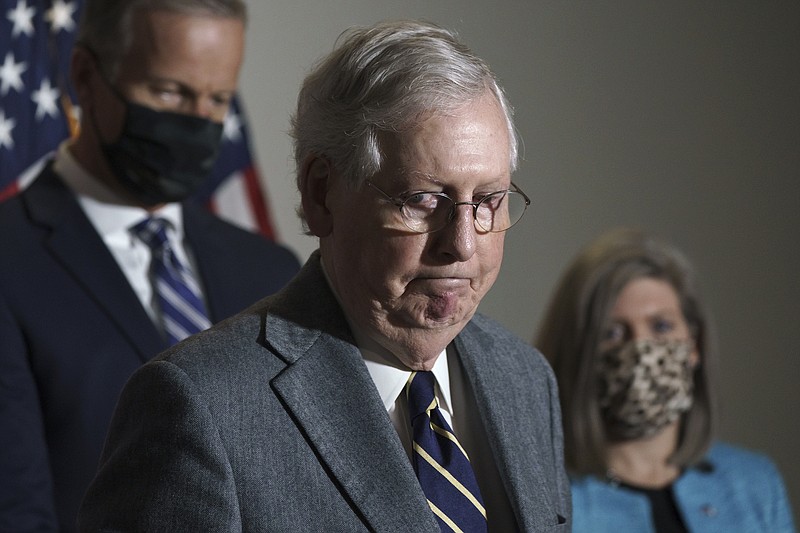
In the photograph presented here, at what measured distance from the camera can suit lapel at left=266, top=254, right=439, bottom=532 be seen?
4.75ft

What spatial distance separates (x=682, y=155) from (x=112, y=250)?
9.47 ft

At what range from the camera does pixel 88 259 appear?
7.93 feet

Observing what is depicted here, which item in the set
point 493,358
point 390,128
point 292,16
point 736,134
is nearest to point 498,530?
point 493,358

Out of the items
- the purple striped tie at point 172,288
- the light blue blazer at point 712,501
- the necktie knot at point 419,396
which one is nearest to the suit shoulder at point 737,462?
the light blue blazer at point 712,501

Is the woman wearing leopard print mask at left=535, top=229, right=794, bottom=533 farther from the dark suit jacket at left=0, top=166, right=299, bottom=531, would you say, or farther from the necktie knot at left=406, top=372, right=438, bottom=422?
the necktie knot at left=406, top=372, right=438, bottom=422

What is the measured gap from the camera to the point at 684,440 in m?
3.39

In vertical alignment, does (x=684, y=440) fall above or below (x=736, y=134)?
below

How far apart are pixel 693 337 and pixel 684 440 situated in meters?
0.32

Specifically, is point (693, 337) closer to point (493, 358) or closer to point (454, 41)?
point (493, 358)

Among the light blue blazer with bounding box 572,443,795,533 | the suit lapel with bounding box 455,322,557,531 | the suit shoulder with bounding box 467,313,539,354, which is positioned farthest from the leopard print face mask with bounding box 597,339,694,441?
the suit lapel with bounding box 455,322,557,531

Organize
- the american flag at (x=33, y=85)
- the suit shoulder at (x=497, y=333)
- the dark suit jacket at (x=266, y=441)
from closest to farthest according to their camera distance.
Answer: the dark suit jacket at (x=266, y=441) → the suit shoulder at (x=497, y=333) → the american flag at (x=33, y=85)

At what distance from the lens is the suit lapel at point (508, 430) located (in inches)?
63.6

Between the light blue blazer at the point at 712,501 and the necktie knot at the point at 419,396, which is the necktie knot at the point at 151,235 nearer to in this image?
the necktie knot at the point at 419,396

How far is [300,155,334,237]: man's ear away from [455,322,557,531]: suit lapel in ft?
1.12
